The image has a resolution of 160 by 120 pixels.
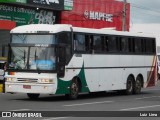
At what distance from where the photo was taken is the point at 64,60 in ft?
77.0

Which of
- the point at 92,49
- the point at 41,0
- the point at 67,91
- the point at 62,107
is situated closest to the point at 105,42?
the point at 92,49

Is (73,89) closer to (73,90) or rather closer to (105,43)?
(73,90)

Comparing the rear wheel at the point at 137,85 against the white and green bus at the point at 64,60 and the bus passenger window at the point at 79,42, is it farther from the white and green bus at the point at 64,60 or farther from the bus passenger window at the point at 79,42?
the bus passenger window at the point at 79,42

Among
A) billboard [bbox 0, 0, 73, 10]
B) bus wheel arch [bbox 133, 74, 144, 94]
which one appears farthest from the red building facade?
bus wheel arch [bbox 133, 74, 144, 94]

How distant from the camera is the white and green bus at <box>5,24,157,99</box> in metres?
23.1

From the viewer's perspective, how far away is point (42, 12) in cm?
5019

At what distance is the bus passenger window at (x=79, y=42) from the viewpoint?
24.5m

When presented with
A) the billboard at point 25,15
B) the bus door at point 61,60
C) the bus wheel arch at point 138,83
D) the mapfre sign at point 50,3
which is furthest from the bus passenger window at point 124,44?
the mapfre sign at point 50,3

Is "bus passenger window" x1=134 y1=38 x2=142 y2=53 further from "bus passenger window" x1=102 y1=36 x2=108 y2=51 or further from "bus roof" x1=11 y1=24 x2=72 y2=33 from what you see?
"bus roof" x1=11 y1=24 x2=72 y2=33

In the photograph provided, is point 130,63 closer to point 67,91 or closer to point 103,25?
point 67,91

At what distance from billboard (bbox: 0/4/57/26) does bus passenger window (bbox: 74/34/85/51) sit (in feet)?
69.4

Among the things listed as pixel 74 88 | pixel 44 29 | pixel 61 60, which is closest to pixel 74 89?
pixel 74 88

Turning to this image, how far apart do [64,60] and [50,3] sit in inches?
1010

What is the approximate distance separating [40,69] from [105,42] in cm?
496
